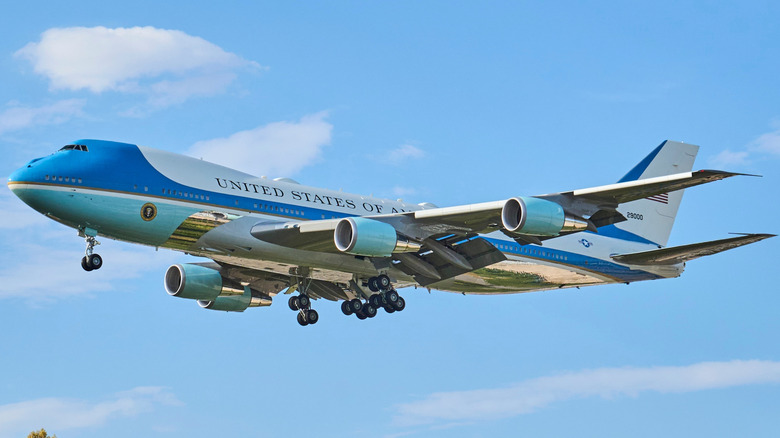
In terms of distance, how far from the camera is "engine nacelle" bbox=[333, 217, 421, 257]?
35.5m

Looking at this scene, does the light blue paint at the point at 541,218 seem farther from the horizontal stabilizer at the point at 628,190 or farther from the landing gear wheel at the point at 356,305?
the landing gear wheel at the point at 356,305

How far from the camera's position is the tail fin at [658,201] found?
47625 millimetres

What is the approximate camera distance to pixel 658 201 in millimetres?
48469

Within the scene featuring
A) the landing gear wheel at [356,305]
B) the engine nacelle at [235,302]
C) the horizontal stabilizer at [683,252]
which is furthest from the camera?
the engine nacelle at [235,302]

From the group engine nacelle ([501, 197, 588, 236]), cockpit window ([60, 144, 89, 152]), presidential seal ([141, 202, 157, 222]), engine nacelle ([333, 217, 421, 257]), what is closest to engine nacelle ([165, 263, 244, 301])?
presidential seal ([141, 202, 157, 222])

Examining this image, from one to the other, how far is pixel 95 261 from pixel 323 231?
8.86 m

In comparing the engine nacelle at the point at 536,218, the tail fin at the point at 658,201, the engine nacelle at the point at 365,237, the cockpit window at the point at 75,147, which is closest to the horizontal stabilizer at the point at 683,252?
the tail fin at the point at 658,201

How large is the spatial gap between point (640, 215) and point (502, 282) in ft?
28.6

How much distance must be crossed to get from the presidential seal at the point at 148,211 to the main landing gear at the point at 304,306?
380 inches

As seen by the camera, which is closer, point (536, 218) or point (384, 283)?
point (536, 218)

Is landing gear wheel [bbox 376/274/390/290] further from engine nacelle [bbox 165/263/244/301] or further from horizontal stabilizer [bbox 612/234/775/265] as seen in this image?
horizontal stabilizer [bbox 612/234/775/265]

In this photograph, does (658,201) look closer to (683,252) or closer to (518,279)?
(683,252)

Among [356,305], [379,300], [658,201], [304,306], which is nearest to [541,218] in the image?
[379,300]

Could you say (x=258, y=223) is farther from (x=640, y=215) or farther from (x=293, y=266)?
(x=640, y=215)
